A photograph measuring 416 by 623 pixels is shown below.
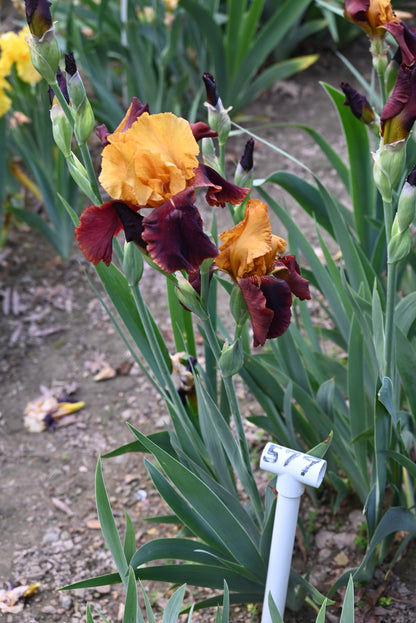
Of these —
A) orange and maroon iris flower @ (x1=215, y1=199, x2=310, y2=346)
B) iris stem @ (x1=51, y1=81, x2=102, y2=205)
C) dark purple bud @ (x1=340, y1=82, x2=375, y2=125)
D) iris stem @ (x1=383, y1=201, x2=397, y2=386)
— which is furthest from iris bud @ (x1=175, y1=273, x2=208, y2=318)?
dark purple bud @ (x1=340, y1=82, x2=375, y2=125)

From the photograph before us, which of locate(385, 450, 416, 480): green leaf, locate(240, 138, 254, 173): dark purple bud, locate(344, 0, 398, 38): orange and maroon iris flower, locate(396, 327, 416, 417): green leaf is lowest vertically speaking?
locate(385, 450, 416, 480): green leaf

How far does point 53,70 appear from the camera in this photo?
3.03 ft

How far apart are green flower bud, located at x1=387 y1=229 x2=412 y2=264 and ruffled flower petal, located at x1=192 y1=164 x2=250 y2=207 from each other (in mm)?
237

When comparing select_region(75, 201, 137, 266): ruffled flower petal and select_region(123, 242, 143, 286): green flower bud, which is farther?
select_region(123, 242, 143, 286): green flower bud

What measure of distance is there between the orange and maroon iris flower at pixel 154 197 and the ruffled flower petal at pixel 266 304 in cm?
9

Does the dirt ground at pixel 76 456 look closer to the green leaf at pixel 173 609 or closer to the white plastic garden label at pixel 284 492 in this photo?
the white plastic garden label at pixel 284 492

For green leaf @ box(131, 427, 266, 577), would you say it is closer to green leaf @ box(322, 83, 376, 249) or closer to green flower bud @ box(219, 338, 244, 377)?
green flower bud @ box(219, 338, 244, 377)

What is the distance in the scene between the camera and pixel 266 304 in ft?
2.79

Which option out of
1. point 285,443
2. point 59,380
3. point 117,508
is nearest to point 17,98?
point 59,380

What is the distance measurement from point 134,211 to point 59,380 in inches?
55.4

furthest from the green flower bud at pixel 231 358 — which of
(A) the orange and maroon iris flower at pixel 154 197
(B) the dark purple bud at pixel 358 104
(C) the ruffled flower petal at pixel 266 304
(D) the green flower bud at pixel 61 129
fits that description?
(B) the dark purple bud at pixel 358 104

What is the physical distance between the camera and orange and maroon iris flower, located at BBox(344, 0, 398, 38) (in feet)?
3.88

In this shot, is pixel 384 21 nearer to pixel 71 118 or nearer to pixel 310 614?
pixel 71 118

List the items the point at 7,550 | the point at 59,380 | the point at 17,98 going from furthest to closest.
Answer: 1. the point at 17,98
2. the point at 59,380
3. the point at 7,550
